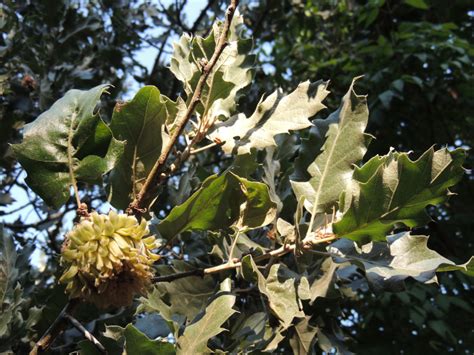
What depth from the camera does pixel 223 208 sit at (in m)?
1.38

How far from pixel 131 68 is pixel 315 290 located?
2.94 metres

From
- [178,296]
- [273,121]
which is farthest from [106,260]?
[273,121]

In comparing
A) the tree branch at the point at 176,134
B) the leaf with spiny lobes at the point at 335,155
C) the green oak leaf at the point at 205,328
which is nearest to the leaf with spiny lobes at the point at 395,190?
the leaf with spiny lobes at the point at 335,155

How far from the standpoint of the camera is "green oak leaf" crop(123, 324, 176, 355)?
1167 millimetres

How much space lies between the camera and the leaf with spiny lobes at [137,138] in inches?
53.1

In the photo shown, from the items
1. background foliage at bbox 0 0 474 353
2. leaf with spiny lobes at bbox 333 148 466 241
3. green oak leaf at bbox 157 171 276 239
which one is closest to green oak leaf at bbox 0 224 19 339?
background foliage at bbox 0 0 474 353

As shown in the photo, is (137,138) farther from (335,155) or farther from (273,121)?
(335,155)

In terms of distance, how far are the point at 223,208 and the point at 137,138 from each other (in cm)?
27

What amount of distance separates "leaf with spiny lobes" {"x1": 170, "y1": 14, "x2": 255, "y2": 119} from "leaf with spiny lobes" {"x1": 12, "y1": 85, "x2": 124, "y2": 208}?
275 millimetres

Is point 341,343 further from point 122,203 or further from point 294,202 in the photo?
point 122,203

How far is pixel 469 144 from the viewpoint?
3930 mm

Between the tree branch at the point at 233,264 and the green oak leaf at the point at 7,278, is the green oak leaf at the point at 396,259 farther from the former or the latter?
the green oak leaf at the point at 7,278

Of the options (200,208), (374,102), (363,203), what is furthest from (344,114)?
(374,102)

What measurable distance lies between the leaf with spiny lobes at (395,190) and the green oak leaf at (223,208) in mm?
197
